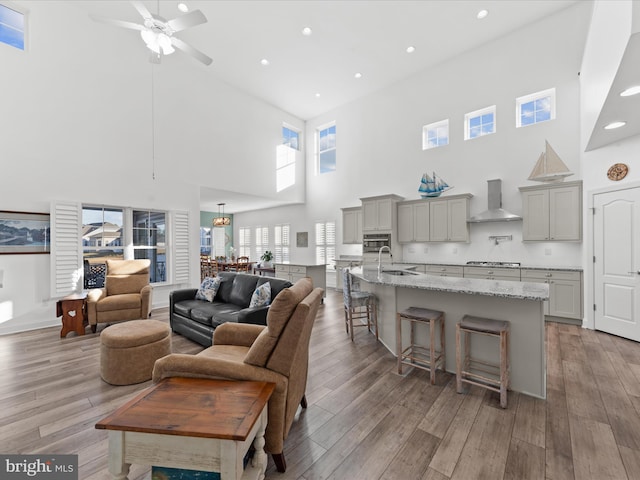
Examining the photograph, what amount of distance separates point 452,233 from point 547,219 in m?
1.57

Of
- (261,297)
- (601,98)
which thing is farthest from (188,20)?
(601,98)

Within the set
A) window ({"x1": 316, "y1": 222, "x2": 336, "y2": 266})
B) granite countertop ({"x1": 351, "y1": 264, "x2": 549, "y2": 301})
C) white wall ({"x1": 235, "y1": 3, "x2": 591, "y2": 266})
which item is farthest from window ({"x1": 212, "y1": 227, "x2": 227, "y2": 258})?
granite countertop ({"x1": 351, "y1": 264, "x2": 549, "y2": 301})

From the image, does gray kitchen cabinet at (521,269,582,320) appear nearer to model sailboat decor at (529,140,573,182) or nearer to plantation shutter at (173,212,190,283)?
model sailboat decor at (529,140,573,182)

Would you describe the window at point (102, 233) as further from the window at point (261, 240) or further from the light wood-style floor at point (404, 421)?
the window at point (261, 240)

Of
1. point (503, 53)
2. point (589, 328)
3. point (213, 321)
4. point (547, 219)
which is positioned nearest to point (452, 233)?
point (547, 219)

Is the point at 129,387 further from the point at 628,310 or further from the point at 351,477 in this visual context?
the point at 628,310

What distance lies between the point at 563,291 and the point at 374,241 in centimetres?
361

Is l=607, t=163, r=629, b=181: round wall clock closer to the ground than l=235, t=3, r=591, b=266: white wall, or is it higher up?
closer to the ground

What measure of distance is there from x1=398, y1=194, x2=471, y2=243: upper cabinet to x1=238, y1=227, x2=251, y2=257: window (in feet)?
22.3

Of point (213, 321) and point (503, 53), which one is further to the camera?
point (503, 53)

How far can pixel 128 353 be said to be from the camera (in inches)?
108

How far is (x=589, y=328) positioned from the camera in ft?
14.0

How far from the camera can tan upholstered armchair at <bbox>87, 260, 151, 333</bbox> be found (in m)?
4.27

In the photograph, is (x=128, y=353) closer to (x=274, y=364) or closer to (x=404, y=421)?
(x=274, y=364)
